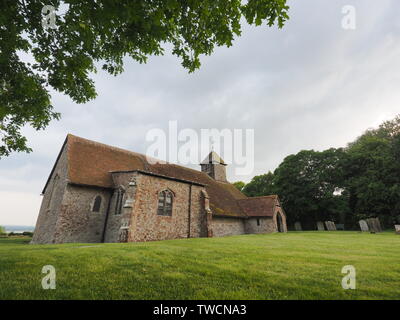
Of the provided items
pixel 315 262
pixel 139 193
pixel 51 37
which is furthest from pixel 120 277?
pixel 139 193

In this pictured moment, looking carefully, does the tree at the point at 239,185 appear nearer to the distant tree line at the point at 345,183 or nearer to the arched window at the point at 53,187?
the distant tree line at the point at 345,183

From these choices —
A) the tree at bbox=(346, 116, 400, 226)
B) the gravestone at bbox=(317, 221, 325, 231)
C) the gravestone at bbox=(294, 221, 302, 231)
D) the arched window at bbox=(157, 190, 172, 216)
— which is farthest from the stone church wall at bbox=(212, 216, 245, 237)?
the tree at bbox=(346, 116, 400, 226)

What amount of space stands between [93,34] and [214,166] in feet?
94.5

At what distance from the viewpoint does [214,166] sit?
33.9 m

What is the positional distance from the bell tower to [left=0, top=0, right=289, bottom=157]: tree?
27317mm

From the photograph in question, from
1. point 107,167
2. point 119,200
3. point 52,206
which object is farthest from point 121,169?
point 52,206

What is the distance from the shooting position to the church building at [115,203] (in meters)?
15.3

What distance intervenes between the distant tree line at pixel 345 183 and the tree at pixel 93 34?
3506cm

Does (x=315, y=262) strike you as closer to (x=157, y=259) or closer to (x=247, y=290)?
(x=247, y=290)

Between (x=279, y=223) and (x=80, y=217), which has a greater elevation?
(x=279, y=223)

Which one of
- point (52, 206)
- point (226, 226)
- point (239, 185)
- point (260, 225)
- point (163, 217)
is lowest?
point (226, 226)

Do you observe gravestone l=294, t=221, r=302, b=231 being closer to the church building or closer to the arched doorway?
the arched doorway

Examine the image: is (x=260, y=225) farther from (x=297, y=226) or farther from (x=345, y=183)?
(x=345, y=183)
